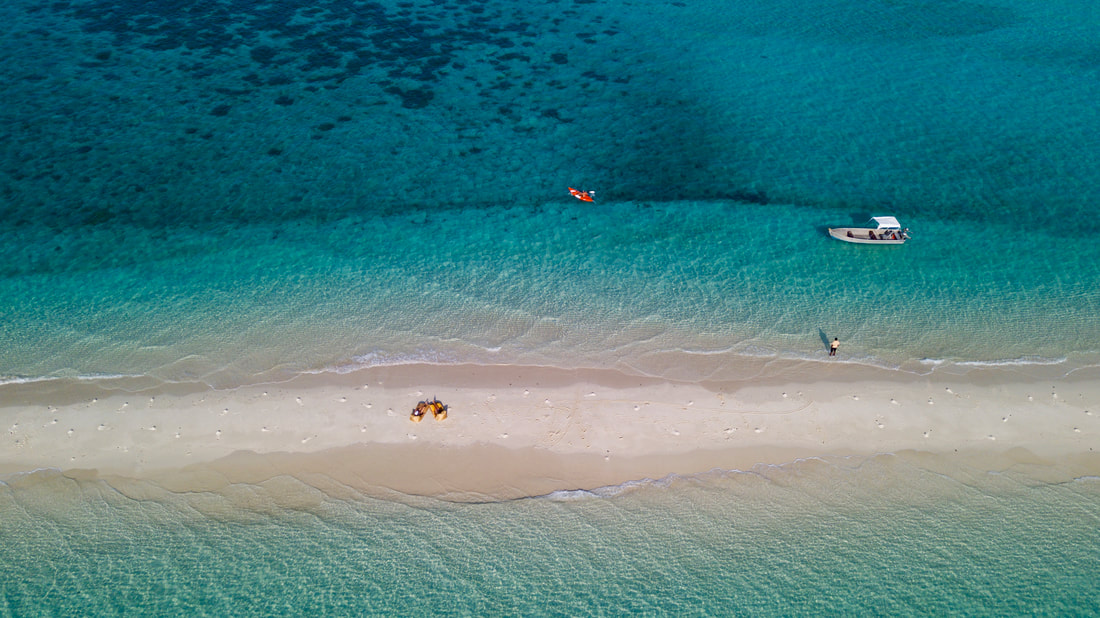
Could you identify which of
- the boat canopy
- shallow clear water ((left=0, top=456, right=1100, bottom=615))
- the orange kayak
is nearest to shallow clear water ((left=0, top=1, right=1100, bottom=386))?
the orange kayak

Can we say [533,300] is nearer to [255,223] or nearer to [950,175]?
[255,223]

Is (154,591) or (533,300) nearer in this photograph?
(154,591)

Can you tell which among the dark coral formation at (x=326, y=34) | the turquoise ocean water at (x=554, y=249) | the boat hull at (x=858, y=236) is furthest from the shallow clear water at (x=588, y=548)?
the dark coral formation at (x=326, y=34)

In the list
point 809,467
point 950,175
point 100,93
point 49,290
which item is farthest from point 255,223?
Answer: point 950,175

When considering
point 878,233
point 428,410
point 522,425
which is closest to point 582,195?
point 878,233

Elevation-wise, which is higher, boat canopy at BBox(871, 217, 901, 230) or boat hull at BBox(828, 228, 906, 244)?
boat canopy at BBox(871, 217, 901, 230)

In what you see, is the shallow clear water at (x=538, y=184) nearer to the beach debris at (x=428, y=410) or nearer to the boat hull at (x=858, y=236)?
the boat hull at (x=858, y=236)

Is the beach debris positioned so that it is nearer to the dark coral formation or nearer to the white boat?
the white boat
